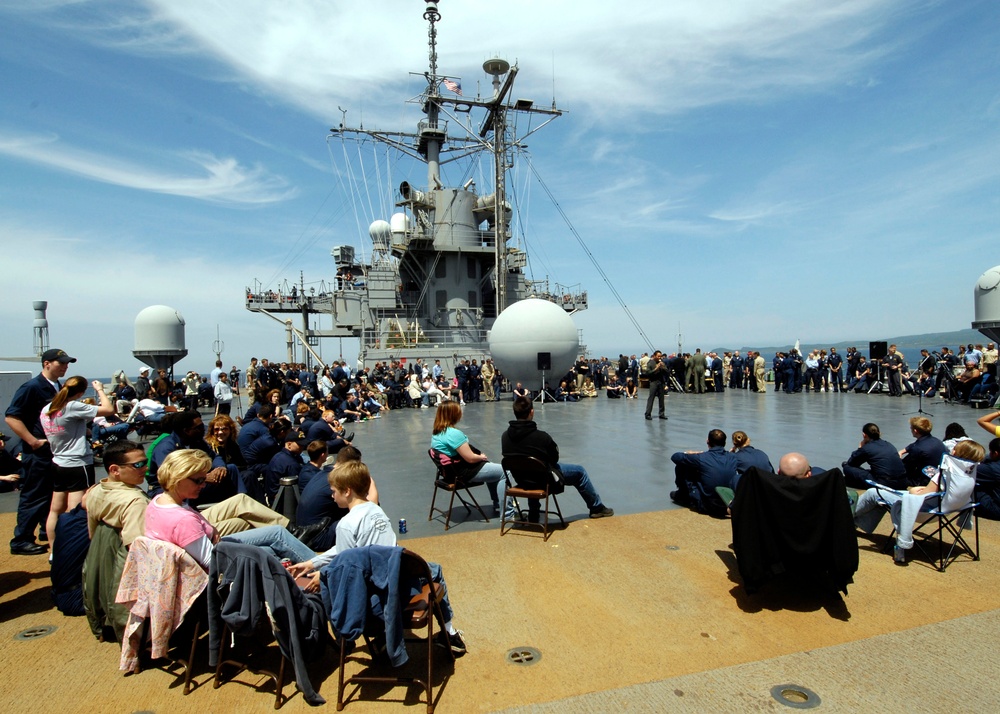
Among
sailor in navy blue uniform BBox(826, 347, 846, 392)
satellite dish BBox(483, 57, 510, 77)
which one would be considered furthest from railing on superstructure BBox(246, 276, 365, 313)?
sailor in navy blue uniform BBox(826, 347, 846, 392)

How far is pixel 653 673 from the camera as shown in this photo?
3166mm

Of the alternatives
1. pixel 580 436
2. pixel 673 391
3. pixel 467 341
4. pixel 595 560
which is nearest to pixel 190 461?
pixel 595 560

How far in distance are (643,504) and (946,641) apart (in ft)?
10.4

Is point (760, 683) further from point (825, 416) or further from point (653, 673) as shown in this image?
point (825, 416)

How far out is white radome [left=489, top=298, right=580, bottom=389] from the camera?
58.6 ft

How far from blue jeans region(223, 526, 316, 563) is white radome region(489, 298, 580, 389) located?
14.5 metres

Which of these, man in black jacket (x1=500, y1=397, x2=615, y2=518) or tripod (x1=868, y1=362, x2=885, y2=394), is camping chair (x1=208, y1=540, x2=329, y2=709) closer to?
man in black jacket (x1=500, y1=397, x2=615, y2=518)

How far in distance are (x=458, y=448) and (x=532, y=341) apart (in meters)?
12.4

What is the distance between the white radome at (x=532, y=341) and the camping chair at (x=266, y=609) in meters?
14.9

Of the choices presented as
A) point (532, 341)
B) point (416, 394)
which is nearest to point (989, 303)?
point (532, 341)

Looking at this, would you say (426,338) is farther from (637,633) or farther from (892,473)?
(637,633)

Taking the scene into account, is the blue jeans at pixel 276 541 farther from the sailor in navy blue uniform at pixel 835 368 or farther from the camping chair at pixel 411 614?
the sailor in navy blue uniform at pixel 835 368

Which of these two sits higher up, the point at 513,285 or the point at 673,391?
the point at 513,285

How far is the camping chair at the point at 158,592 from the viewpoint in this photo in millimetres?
3117
